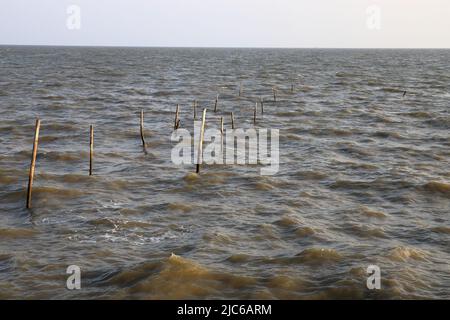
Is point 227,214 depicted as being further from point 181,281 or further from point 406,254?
point 406,254

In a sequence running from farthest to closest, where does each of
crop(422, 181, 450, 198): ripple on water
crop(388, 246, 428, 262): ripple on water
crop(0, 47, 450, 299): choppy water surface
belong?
crop(422, 181, 450, 198): ripple on water
crop(388, 246, 428, 262): ripple on water
crop(0, 47, 450, 299): choppy water surface

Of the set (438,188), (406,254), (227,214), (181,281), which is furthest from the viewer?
(438,188)

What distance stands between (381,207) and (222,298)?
26.4 feet

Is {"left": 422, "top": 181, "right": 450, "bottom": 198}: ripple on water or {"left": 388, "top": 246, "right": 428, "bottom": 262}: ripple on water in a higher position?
{"left": 422, "top": 181, "right": 450, "bottom": 198}: ripple on water

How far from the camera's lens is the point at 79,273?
37.7ft

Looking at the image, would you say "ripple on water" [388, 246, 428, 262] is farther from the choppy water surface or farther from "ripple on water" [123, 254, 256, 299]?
"ripple on water" [123, 254, 256, 299]

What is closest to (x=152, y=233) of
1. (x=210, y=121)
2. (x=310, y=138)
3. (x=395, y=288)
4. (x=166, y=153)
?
(x=395, y=288)

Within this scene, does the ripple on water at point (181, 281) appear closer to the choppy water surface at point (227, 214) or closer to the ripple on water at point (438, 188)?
the choppy water surface at point (227, 214)

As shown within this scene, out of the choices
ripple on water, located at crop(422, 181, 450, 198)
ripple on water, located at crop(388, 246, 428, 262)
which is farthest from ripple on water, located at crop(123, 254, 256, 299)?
ripple on water, located at crop(422, 181, 450, 198)

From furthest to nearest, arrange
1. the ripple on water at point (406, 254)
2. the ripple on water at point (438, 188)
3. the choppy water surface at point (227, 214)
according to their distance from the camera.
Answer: the ripple on water at point (438, 188), the ripple on water at point (406, 254), the choppy water surface at point (227, 214)

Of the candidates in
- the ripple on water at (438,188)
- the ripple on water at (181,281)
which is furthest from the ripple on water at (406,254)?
the ripple on water at (438,188)

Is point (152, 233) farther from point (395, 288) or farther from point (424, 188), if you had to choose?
point (424, 188)

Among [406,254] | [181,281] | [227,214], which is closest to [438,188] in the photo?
[406,254]
